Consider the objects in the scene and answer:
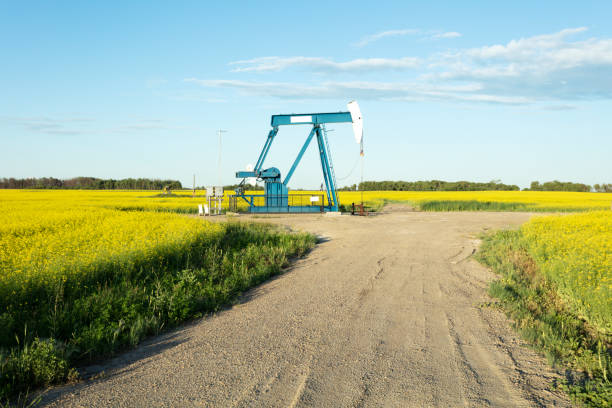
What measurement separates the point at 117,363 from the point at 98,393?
793 millimetres

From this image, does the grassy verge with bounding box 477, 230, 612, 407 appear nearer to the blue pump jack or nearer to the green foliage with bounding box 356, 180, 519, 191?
the blue pump jack

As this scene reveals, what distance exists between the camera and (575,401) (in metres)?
3.75

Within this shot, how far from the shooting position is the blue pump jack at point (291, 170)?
954 inches

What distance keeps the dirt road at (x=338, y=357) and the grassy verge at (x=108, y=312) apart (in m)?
0.31

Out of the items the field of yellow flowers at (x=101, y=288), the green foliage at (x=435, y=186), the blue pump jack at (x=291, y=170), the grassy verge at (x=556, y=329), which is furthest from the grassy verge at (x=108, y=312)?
the green foliage at (x=435, y=186)

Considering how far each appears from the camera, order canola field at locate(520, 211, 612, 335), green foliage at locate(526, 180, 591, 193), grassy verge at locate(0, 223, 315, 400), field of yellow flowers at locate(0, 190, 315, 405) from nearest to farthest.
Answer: grassy verge at locate(0, 223, 315, 400), field of yellow flowers at locate(0, 190, 315, 405), canola field at locate(520, 211, 612, 335), green foliage at locate(526, 180, 591, 193)

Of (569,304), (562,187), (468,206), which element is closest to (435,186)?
(562,187)

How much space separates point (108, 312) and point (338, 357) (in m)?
3.43

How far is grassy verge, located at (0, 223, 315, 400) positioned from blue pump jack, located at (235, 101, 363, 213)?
14720 millimetres

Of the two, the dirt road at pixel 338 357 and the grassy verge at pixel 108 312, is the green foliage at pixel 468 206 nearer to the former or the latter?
the grassy verge at pixel 108 312

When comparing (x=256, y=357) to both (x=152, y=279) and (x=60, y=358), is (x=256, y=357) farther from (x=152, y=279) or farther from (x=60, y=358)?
(x=152, y=279)

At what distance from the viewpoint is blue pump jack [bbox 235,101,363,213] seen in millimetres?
24234

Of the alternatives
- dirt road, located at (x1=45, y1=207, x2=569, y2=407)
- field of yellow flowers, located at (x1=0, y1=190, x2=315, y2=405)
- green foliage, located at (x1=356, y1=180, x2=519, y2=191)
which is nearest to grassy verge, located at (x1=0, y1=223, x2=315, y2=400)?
field of yellow flowers, located at (x1=0, y1=190, x2=315, y2=405)

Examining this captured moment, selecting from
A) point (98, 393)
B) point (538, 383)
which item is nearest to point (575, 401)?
point (538, 383)
